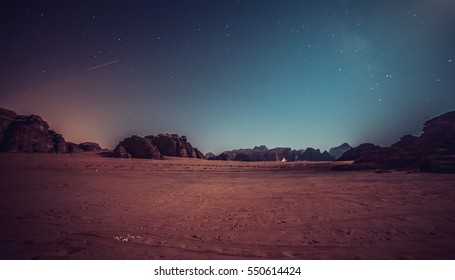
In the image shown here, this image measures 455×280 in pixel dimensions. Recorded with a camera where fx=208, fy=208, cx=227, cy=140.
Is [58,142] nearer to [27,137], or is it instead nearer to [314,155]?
[27,137]

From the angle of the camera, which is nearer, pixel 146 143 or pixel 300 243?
pixel 300 243

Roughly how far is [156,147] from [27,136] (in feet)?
98.4

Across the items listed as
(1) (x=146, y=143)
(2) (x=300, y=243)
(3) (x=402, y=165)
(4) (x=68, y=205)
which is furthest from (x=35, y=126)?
(3) (x=402, y=165)

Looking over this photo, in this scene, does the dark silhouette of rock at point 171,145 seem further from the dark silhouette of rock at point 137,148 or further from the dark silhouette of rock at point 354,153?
the dark silhouette of rock at point 354,153

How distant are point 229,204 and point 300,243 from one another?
14.0ft

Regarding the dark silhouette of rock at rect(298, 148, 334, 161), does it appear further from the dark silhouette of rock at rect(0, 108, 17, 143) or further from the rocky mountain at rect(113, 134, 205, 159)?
the dark silhouette of rock at rect(0, 108, 17, 143)

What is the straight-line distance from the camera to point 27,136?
50.7 m

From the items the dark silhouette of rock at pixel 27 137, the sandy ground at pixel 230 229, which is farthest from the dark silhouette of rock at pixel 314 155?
the sandy ground at pixel 230 229

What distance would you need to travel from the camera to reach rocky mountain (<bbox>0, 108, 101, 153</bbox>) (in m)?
48.3

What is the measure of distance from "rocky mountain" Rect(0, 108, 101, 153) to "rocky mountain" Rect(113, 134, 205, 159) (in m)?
16.9

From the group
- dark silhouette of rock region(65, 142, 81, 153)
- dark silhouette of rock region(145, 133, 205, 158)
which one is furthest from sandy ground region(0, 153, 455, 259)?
dark silhouette of rock region(145, 133, 205, 158)
